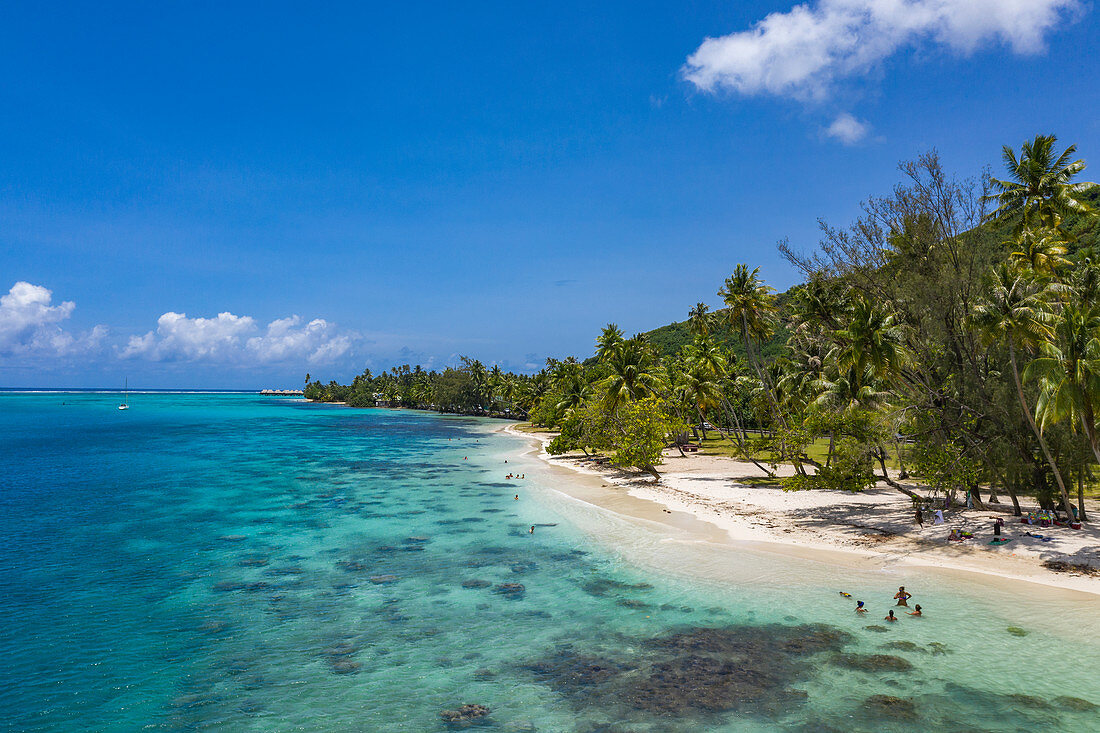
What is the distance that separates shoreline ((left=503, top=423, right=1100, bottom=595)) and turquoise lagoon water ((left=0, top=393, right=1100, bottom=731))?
127 cm

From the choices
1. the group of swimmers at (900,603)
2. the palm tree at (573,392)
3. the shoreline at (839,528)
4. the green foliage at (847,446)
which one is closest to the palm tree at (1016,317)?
the shoreline at (839,528)

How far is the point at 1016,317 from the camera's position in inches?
851

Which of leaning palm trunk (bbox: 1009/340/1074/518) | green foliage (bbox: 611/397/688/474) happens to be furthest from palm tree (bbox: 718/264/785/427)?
leaning palm trunk (bbox: 1009/340/1074/518)

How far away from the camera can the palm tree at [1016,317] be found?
841 inches

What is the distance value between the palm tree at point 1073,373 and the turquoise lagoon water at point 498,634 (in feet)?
21.5

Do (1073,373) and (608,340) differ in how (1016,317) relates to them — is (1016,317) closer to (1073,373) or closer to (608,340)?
(1073,373)

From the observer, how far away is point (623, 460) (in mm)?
46281

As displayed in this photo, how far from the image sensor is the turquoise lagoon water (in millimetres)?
13508

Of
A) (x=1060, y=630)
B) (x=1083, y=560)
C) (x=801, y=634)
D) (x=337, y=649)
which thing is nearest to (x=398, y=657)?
(x=337, y=649)

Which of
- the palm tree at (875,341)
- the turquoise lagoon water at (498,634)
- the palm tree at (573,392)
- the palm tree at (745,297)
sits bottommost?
the turquoise lagoon water at (498,634)

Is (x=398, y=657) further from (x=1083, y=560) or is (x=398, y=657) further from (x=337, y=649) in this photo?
(x=1083, y=560)

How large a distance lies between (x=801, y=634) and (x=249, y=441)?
90.5 m

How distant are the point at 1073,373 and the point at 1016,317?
107 inches

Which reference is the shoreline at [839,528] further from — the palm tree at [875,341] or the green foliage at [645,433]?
the palm tree at [875,341]
